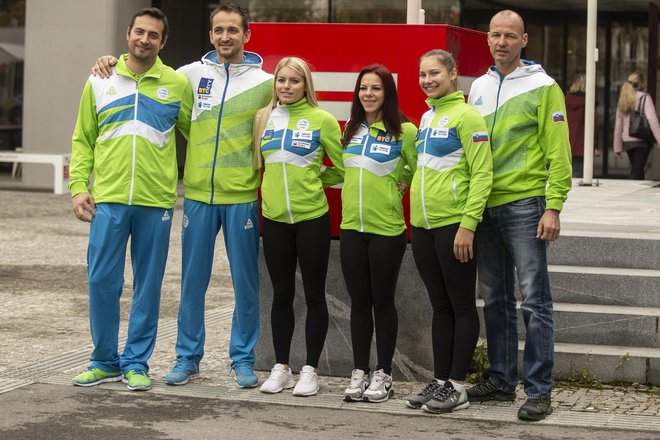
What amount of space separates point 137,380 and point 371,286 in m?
1.38

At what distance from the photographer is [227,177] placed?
707 centimetres

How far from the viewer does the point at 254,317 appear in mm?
7266

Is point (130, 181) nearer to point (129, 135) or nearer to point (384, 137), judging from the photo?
point (129, 135)

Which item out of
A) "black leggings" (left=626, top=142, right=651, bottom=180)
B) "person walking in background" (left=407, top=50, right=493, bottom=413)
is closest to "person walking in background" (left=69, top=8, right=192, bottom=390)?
"person walking in background" (left=407, top=50, right=493, bottom=413)

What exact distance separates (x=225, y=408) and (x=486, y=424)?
1349 millimetres

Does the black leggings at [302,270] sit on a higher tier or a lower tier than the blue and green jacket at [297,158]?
lower

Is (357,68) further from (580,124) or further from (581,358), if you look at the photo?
(580,124)

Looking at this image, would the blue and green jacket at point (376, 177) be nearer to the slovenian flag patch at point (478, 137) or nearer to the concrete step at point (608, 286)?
the slovenian flag patch at point (478, 137)

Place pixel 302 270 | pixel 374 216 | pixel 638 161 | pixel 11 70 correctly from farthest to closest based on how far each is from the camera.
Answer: pixel 11 70 < pixel 638 161 < pixel 302 270 < pixel 374 216

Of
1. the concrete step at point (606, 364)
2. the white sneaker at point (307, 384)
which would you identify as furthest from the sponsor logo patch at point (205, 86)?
the concrete step at point (606, 364)

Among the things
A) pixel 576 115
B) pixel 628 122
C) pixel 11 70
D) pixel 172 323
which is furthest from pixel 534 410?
pixel 11 70

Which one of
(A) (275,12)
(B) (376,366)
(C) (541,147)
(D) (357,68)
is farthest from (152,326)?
(A) (275,12)

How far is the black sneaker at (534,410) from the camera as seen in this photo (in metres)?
6.46

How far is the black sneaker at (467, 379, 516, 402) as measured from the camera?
6.88 meters
